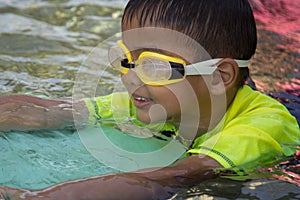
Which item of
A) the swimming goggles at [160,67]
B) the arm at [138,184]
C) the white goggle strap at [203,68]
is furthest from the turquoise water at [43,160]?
the white goggle strap at [203,68]

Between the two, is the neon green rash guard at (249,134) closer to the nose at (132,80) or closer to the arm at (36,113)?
the nose at (132,80)

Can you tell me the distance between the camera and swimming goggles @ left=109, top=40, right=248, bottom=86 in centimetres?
266

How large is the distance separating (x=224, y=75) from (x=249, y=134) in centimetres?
35

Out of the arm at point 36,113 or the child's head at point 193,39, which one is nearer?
the child's head at point 193,39

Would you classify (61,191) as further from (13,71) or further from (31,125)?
(13,71)

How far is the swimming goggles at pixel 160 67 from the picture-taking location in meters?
2.66

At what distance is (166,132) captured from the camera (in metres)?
3.18

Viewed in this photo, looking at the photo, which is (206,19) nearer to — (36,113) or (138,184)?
(138,184)

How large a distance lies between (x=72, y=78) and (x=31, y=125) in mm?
1043

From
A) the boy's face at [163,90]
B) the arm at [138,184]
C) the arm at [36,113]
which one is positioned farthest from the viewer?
the arm at [36,113]

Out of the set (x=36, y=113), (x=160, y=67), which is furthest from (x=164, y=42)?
(x=36, y=113)

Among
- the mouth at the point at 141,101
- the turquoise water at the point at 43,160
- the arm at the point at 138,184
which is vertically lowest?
the turquoise water at the point at 43,160

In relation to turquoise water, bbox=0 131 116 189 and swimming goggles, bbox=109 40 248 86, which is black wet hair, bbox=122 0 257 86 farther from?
turquoise water, bbox=0 131 116 189

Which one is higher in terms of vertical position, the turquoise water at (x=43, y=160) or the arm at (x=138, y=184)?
the arm at (x=138, y=184)
